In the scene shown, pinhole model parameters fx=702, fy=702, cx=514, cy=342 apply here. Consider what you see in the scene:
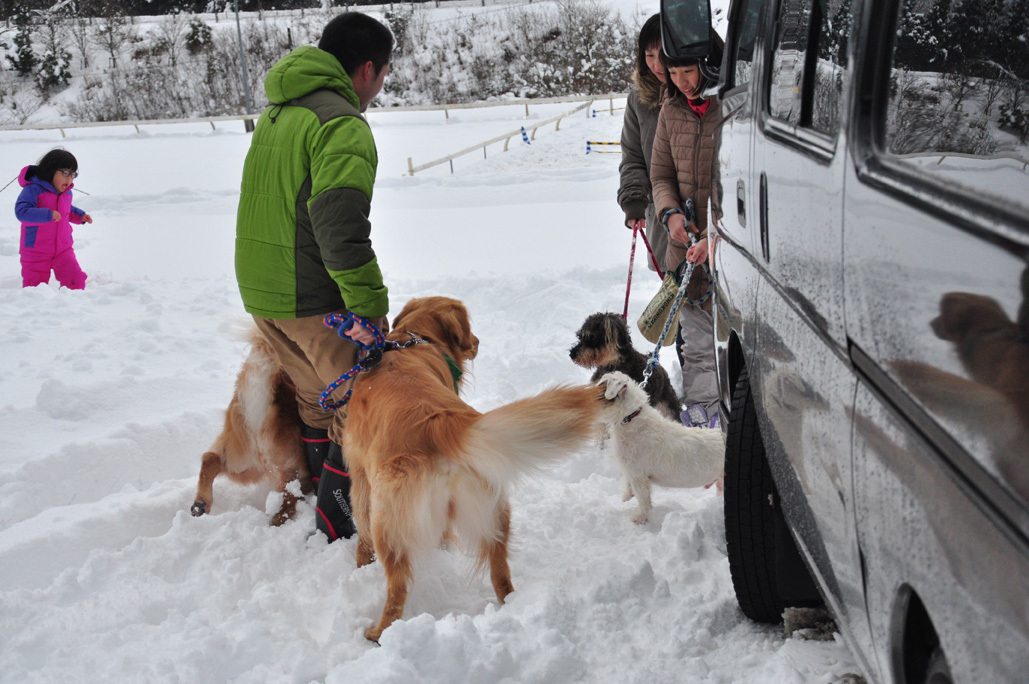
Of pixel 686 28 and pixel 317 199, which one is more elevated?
pixel 686 28

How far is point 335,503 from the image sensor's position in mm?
3504

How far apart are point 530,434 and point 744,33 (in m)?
1.85

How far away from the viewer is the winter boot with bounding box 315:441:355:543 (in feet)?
11.5

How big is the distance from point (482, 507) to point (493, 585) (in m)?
0.50

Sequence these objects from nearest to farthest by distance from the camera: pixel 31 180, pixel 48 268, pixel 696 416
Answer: pixel 696 416, pixel 31 180, pixel 48 268

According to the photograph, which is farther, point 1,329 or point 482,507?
point 1,329

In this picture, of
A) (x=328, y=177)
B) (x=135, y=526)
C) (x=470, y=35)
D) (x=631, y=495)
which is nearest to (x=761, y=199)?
(x=328, y=177)

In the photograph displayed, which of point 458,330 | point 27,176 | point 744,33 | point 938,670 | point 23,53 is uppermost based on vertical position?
point 23,53

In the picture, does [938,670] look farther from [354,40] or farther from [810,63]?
[354,40]

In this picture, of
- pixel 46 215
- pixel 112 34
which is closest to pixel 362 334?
pixel 46 215

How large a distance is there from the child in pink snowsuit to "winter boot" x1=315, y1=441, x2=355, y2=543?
603cm

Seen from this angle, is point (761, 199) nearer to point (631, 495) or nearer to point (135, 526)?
point (631, 495)

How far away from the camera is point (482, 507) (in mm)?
2621

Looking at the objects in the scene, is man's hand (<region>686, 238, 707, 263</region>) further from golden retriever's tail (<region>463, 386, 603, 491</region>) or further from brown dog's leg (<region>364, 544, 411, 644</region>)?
brown dog's leg (<region>364, 544, 411, 644</region>)
